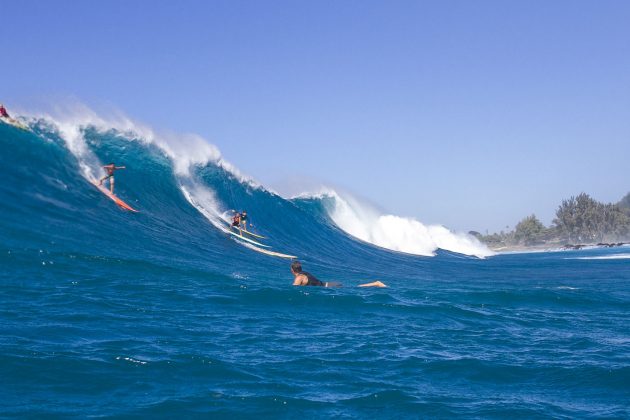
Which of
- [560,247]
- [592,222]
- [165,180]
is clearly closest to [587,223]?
[592,222]

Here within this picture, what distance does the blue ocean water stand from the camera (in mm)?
4785

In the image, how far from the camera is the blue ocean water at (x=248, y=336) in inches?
188

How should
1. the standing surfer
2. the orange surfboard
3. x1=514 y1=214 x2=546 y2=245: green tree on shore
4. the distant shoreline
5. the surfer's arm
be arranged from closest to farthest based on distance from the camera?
the surfer's arm
the orange surfboard
the standing surfer
the distant shoreline
x1=514 y1=214 x2=546 y2=245: green tree on shore

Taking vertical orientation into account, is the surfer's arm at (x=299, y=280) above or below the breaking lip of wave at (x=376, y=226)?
below

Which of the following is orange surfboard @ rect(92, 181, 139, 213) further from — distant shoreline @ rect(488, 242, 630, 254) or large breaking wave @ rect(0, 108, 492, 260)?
distant shoreline @ rect(488, 242, 630, 254)

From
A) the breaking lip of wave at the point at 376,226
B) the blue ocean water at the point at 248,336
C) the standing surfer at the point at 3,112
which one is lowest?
the blue ocean water at the point at 248,336

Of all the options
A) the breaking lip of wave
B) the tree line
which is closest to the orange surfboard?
the breaking lip of wave

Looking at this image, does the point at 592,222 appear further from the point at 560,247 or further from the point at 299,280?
the point at 299,280

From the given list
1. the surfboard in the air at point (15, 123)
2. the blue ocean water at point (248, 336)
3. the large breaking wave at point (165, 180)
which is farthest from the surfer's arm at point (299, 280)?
the surfboard in the air at point (15, 123)

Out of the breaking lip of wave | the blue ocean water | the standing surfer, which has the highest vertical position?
the standing surfer

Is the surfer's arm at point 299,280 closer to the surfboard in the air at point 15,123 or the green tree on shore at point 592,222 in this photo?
the surfboard in the air at point 15,123

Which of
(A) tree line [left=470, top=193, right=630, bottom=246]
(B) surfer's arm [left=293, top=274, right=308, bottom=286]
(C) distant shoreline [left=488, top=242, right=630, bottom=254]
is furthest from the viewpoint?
(A) tree line [left=470, top=193, right=630, bottom=246]

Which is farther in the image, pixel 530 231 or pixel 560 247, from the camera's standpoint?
pixel 530 231

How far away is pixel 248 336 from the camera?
7.05 metres
